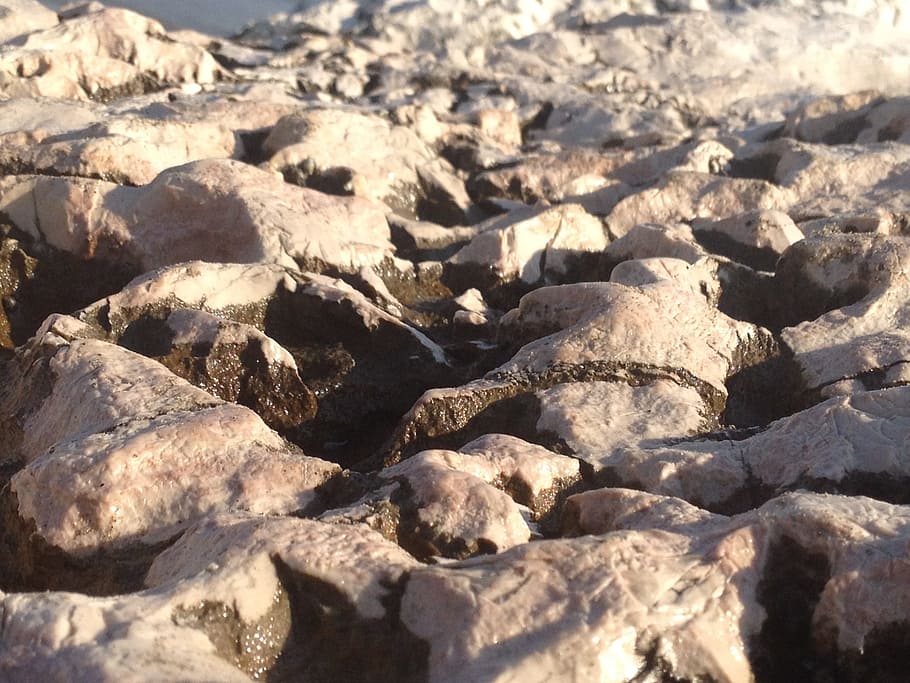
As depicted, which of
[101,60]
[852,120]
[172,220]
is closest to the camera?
[172,220]

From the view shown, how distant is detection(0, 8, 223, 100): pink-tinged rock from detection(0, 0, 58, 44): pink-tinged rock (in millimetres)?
584

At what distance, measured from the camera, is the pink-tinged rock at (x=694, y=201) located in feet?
36.9

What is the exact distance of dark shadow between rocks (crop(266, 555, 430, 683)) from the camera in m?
3.78

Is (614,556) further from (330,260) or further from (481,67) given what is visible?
(481,67)

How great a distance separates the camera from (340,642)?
3.91 meters

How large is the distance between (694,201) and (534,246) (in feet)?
7.79

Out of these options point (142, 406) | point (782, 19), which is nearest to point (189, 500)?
point (142, 406)

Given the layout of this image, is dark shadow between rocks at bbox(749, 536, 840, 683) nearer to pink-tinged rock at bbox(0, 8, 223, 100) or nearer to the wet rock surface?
the wet rock surface

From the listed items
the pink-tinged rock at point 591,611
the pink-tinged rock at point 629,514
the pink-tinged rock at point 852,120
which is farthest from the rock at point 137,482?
the pink-tinged rock at point 852,120

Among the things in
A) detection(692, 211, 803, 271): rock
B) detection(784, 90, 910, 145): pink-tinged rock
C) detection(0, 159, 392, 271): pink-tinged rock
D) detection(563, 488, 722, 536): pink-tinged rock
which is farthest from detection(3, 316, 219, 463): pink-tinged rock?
detection(784, 90, 910, 145): pink-tinged rock

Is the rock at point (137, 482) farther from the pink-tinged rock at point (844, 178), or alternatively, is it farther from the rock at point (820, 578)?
the pink-tinged rock at point (844, 178)

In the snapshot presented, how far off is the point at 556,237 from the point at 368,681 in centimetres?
718

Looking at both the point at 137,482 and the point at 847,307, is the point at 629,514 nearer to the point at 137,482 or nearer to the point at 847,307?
the point at 137,482

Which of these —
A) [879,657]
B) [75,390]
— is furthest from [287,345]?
[879,657]
